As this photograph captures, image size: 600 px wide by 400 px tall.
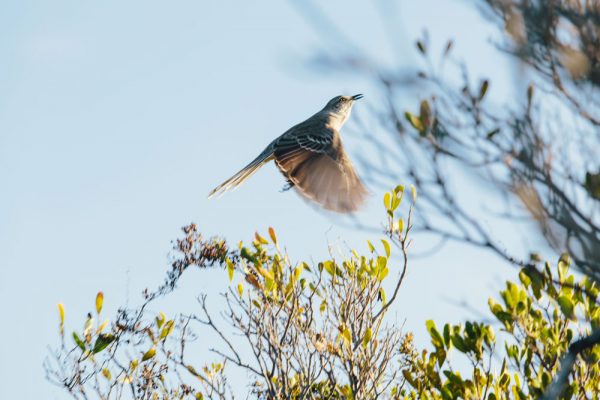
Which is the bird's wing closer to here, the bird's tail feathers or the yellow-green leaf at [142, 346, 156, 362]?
the bird's tail feathers

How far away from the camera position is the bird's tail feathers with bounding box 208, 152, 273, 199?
873cm

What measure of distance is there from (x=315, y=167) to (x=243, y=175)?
77 centimetres

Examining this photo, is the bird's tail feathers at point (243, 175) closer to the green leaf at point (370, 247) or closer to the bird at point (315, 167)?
the bird at point (315, 167)

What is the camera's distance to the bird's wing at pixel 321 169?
767 cm

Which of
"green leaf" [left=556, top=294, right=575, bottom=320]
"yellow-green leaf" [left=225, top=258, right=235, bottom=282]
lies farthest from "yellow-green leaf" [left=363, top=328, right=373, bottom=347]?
"green leaf" [left=556, top=294, right=575, bottom=320]

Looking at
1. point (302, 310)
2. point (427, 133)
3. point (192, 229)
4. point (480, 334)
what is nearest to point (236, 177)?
point (192, 229)

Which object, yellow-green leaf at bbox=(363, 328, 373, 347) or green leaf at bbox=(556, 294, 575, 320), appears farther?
yellow-green leaf at bbox=(363, 328, 373, 347)

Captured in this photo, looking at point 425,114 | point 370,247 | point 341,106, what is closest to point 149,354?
point 370,247

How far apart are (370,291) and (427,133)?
7.47 ft

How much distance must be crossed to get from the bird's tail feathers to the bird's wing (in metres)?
0.23

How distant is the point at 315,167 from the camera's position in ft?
27.7

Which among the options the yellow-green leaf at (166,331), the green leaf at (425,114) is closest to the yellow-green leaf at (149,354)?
the yellow-green leaf at (166,331)

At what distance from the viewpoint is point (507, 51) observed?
3668 mm

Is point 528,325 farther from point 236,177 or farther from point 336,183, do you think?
point 236,177
